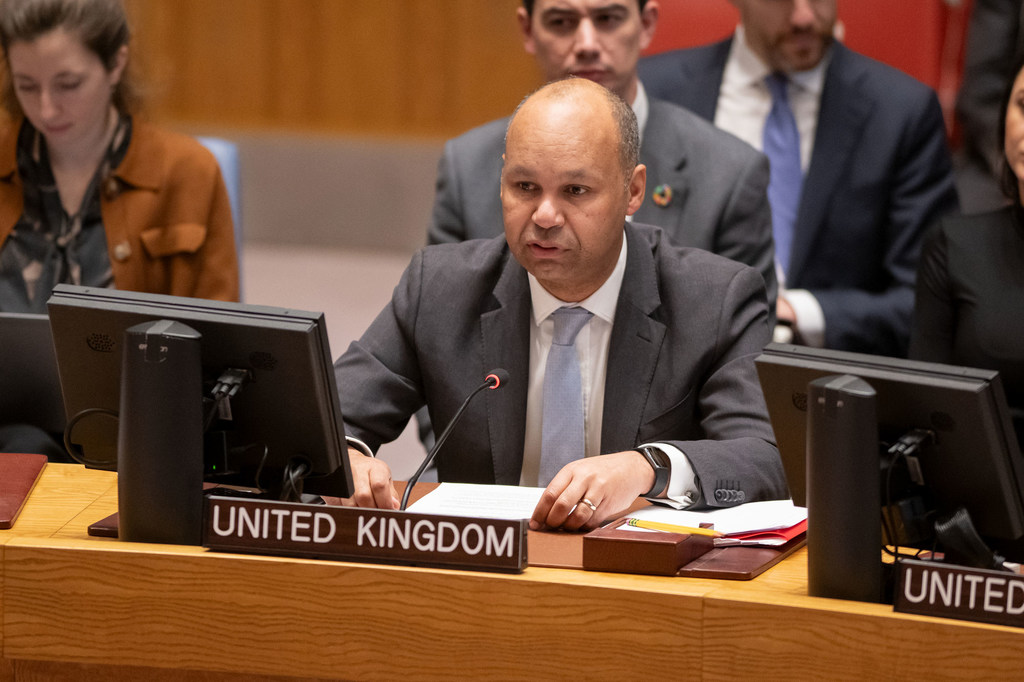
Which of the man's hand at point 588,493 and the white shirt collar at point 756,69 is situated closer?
the man's hand at point 588,493

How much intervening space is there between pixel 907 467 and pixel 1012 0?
238 centimetres

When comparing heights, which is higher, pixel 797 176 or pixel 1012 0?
pixel 1012 0

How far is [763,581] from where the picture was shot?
154 cm

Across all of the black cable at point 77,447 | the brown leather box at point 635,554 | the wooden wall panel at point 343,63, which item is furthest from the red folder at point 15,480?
the wooden wall panel at point 343,63

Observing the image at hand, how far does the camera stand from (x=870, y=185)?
3139mm

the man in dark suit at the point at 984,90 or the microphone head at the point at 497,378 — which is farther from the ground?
the man in dark suit at the point at 984,90

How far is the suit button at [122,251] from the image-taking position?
305 cm

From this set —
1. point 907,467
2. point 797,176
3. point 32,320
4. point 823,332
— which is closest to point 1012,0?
point 797,176

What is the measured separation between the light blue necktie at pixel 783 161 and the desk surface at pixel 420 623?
67.4 inches

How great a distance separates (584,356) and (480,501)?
16.9 inches

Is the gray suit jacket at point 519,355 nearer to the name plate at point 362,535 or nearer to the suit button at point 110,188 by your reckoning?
the name plate at point 362,535

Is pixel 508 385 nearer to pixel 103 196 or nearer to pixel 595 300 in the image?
pixel 595 300

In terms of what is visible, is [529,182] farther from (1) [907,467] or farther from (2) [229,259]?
(2) [229,259]

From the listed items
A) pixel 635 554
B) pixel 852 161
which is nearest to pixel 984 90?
pixel 852 161
